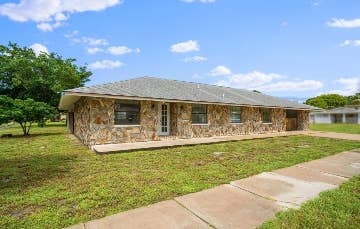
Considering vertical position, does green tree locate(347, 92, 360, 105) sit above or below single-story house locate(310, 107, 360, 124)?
above

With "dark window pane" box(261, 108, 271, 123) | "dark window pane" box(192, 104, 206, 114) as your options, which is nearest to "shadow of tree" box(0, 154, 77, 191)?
"dark window pane" box(192, 104, 206, 114)

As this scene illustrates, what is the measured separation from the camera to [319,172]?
679 cm

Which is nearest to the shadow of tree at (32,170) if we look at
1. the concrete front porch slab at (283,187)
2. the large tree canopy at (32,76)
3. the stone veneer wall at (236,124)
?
the concrete front porch slab at (283,187)

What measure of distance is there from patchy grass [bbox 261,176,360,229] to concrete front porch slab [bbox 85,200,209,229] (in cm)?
113

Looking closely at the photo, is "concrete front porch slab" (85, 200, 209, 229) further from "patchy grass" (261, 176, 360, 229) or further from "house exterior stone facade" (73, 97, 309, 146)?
"house exterior stone facade" (73, 97, 309, 146)

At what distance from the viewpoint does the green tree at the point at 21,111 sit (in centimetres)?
1580

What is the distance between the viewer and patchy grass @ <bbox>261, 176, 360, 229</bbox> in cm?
361

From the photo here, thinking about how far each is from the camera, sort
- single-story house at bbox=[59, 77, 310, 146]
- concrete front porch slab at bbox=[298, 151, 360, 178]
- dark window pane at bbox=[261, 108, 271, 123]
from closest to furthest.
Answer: concrete front porch slab at bbox=[298, 151, 360, 178] → single-story house at bbox=[59, 77, 310, 146] → dark window pane at bbox=[261, 108, 271, 123]

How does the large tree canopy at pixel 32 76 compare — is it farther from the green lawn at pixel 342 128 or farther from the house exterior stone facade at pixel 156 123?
the green lawn at pixel 342 128

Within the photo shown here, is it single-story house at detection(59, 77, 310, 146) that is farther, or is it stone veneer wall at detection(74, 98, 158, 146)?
single-story house at detection(59, 77, 310, 146)

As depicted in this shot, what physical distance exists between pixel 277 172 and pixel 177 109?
8.08 meters

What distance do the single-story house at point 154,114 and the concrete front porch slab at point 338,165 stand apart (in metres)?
7.16

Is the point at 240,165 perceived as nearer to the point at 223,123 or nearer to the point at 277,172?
the point at 277,172

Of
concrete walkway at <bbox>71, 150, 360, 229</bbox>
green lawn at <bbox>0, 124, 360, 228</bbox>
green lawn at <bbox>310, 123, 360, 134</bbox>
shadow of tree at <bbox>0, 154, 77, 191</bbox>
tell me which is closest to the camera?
concrete walkway at <bbox>71, 150, 360, 229</bbox>
